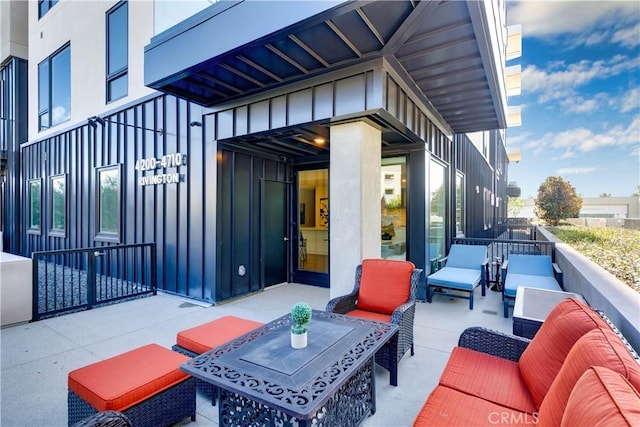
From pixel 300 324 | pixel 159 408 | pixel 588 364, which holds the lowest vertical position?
pixel 159 408

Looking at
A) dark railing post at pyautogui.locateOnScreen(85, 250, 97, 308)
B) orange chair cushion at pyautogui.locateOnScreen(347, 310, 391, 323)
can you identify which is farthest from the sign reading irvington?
orange chair cushion at pyautogui.locateOnScreen(347, 310, 391, 323)

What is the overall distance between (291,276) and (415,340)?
370cm

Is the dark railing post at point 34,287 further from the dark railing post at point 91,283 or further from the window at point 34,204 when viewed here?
the window at point 34,204

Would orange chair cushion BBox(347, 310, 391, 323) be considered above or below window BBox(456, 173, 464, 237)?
below

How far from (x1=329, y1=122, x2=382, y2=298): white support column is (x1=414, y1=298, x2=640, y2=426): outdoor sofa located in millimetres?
1909

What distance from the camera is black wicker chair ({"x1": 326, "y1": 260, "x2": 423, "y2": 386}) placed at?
282cm

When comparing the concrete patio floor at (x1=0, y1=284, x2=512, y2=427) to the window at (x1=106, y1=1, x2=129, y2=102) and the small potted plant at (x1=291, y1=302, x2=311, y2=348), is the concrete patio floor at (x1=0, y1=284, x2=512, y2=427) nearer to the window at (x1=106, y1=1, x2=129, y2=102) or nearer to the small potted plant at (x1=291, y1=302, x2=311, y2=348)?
the small potted plant at (x1=291, y1=302, x2=311, y2=348)

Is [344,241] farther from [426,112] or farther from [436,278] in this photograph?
[426,112]

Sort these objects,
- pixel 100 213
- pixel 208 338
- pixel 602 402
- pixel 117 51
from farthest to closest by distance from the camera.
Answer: pixel 100 213 → pixel 117 51 → pixel 208 338 → pixel 602 402

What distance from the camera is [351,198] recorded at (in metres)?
4.12

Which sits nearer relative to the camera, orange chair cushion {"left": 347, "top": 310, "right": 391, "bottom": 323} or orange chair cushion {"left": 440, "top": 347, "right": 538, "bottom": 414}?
orange chair cushion {"left": 440, "top": 347, "right": 538, "bottom": 414}

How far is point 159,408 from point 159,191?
199 inches

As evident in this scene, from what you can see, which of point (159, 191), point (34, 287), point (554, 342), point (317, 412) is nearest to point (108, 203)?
point (159, 191)

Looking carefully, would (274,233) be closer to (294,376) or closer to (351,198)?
(351,198)
